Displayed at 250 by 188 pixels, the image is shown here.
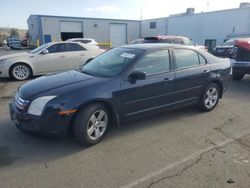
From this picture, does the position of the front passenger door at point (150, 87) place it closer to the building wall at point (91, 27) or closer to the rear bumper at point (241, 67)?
the rear bumper at point (241, 67)

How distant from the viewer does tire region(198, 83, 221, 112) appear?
198 inches

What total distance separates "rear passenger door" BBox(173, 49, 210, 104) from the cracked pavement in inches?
20.6

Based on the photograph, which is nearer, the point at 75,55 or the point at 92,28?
the point at 75,55

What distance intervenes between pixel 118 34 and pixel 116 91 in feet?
113

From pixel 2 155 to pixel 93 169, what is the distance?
1.38 metres

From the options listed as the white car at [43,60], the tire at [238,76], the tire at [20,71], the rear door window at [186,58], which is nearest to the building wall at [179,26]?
the tire at [238,76]

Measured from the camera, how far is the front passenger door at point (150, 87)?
3.87 metres

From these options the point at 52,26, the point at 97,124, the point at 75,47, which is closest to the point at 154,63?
the point at 97,124

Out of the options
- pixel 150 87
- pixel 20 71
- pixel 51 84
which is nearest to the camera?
pixel 51 84

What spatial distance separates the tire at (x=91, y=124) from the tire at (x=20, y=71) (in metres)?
6.09

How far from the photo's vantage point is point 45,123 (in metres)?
3.26

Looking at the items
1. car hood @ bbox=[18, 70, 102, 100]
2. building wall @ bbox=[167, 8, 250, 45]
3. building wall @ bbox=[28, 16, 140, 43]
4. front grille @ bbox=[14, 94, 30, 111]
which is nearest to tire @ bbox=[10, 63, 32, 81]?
car hood @ bbox=[18, 70, 102, 100]

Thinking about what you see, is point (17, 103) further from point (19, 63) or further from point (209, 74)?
point (19, 63)

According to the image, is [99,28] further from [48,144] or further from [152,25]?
[48,144]
